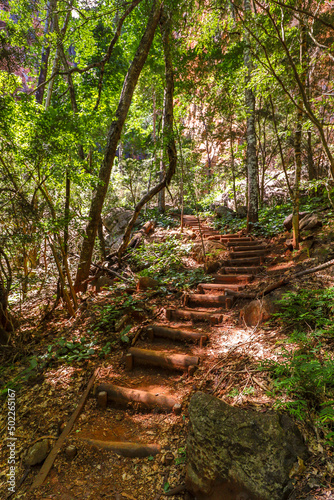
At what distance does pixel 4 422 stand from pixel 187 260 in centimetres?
562

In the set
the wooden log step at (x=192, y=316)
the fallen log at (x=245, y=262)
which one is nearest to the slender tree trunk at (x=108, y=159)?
the wooden log step at (x=192, y=316)

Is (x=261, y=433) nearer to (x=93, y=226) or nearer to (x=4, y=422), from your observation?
(x=4, y=422)

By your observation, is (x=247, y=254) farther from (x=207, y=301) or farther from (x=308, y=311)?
(x=308, y=311)

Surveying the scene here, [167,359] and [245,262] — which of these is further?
[245,262]

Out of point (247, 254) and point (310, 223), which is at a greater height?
point (310, 223)

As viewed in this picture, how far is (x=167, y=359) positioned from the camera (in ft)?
11.5

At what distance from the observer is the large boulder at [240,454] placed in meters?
1.73

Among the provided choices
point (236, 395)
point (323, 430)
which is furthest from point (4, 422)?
point (323, 430)

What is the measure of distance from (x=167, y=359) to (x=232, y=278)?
10.0ft

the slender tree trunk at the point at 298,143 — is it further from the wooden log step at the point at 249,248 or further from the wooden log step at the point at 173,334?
the wooden log step at the point at 173,334

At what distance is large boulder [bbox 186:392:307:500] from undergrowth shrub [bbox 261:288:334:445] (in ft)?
0.76

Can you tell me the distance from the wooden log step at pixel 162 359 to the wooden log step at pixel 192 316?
110 centimetres

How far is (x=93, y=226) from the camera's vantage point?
20.9 feet

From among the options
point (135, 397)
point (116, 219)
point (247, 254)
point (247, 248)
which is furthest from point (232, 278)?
point (116, 219)
